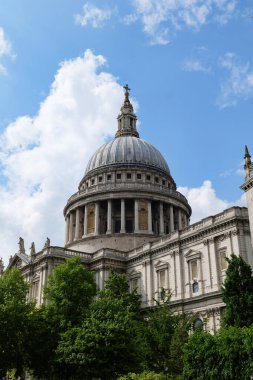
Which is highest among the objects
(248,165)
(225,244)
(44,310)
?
(248,165)

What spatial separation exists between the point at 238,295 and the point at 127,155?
1996 inches

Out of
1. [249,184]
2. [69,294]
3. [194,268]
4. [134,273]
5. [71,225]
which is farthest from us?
[71,225]

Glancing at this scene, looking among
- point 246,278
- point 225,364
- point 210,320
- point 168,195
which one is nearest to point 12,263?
point 168,195

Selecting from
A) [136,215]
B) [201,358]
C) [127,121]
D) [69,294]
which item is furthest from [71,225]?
[201,358]

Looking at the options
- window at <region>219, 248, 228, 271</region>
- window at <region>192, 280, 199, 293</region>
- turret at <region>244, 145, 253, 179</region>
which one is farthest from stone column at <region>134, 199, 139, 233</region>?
turret at <region>244, 145, 253, 179</region>

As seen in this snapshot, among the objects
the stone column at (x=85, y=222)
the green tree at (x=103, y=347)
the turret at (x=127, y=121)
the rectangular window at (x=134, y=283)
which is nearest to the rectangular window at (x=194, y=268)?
the rectangular window at (x=134, y=283)

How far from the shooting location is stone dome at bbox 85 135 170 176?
82875 mm

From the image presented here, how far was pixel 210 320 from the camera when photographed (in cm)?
4769

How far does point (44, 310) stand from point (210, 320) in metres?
17.0

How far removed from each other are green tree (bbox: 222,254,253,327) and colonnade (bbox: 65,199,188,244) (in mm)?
35029

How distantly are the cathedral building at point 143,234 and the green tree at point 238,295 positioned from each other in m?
5.56

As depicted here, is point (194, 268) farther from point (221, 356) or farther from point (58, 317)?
point (221, 356)

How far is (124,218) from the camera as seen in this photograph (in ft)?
238

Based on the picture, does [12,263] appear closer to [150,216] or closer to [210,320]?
[150,216]
